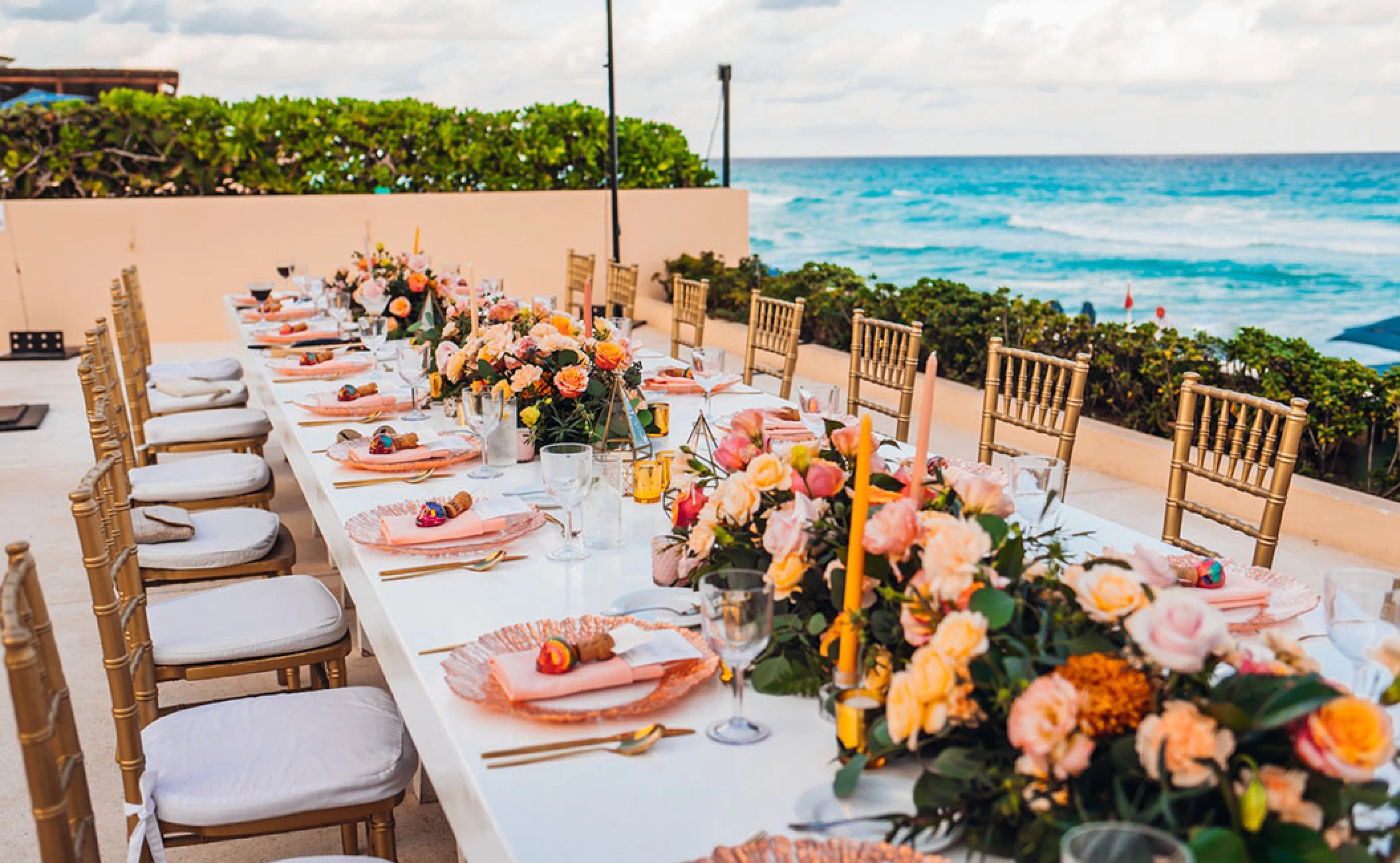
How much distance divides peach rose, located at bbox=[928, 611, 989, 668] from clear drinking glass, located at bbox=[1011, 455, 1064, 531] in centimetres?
84

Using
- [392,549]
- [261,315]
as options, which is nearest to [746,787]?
[392,549]

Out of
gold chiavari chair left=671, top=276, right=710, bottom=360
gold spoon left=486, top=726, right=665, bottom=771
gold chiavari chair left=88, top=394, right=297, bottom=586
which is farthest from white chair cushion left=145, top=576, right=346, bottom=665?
gold chiavari chair left=671, top=276, right=710, bottom=360

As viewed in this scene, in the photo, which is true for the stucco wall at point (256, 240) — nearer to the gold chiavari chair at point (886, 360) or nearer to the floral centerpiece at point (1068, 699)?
the gold chiavari chair at point (886, 360)

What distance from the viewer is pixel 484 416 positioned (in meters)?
2.40

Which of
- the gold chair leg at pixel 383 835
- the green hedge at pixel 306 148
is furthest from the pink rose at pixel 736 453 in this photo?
the green hedge at pixel 306 148

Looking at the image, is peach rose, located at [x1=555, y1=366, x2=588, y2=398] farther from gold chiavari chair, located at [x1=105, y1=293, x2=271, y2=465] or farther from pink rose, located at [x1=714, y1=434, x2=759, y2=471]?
gold chiavari chair, located at [x1=105, y1=293, x2=271, y2=465]

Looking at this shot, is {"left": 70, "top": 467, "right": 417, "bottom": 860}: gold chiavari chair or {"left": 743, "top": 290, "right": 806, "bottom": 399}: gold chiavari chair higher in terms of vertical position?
{"left": 743, "top": 290, "right": 806, "bottom": 399}: gold chiavari chair

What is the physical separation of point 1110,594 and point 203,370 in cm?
487

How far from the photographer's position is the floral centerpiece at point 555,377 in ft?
8.46

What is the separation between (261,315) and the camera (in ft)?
16.7

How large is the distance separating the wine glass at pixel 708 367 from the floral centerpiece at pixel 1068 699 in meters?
1.65

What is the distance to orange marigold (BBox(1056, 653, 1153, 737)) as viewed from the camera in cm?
98

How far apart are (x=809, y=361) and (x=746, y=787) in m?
5.86

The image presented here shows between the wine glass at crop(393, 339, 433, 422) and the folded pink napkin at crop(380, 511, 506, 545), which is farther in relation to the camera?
the wine glass at crop(393, 339, 433, 422)
